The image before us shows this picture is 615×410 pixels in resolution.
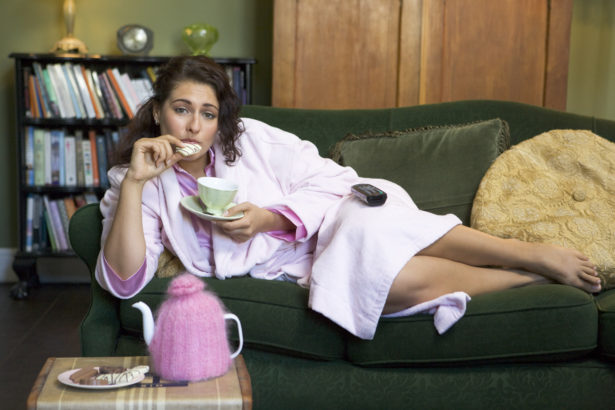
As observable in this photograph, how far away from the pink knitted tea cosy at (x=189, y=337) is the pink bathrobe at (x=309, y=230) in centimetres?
45

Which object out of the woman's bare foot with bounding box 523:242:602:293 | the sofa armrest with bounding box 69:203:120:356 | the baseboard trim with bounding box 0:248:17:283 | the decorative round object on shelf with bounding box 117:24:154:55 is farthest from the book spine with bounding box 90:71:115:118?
the woman's bare foot with bounding box 523:242:602:293

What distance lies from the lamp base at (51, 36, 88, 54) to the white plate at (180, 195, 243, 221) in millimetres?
2017

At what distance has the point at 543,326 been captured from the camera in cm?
160

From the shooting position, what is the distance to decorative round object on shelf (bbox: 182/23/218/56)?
3492mm

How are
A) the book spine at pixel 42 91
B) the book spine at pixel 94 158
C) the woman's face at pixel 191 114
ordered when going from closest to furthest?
1. the woman's face at pixel 191 114
2. the book spine at pixel 42 91
3. the book spine at pixel 94 158

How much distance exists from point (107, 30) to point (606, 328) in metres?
2.99

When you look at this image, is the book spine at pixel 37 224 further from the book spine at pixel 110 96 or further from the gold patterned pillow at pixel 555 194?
the gold patterned pillow at pixel 555 194

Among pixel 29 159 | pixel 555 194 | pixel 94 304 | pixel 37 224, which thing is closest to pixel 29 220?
pixel 37 224

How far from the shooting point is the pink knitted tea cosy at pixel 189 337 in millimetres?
1171

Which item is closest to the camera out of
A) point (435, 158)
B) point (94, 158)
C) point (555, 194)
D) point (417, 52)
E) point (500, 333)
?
point (500, 333)

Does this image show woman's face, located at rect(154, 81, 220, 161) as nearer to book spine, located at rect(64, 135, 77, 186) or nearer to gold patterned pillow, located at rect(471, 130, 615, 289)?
gold patterned pillow, located at rect(471, 130, 615, 289)

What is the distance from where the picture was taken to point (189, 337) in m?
1.19

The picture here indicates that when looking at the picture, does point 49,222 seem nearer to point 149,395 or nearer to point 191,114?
point 191,114

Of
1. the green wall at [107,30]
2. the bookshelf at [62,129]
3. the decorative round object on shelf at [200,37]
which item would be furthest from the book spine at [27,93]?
the decorative round object on shelf at [200,37]
